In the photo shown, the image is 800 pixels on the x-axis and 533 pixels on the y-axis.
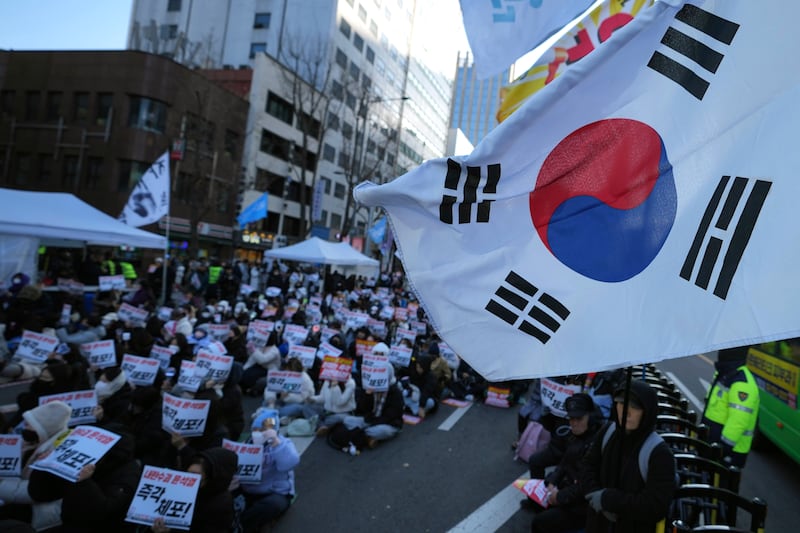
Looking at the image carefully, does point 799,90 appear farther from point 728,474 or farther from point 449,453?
point 449,453

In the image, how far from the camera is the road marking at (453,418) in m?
8.49

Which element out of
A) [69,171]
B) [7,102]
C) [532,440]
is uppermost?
[7,102]

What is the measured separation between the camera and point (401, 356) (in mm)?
10344

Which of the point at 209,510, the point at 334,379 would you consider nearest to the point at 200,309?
the point at 334,379

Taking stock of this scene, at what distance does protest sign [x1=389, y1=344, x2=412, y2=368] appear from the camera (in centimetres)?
1033

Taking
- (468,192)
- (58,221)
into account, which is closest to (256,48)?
(58,221)

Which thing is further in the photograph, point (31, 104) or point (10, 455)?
point (31, 104)

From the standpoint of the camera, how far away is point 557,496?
15.4 ft

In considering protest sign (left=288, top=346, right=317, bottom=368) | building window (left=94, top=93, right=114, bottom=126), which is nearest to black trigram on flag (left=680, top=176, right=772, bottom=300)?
protest sign (left=288, top=346, right=317, bottom=368)

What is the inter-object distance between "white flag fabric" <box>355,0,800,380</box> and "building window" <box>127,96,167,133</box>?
31650 millimetres

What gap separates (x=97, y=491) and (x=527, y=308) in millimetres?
3695

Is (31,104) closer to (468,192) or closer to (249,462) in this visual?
(249,462)

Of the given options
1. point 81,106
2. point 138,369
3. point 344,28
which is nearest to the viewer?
point 138,369

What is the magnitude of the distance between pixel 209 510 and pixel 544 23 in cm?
493
